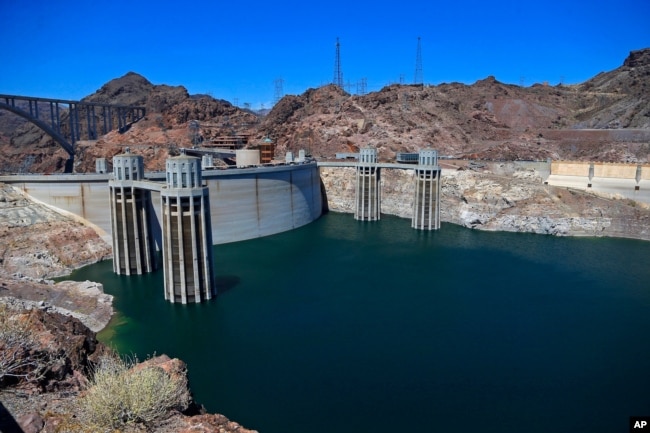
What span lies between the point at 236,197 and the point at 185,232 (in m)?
18.3

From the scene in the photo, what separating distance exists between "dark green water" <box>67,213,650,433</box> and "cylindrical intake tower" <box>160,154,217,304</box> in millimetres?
1541

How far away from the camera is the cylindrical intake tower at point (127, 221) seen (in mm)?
39406

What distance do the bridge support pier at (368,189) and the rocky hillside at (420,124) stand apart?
537 inches

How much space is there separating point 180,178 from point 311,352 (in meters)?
15.0

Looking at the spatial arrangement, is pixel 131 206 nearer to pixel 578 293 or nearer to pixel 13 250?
pixel 13 250

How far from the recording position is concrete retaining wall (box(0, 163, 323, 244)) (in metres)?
44.7

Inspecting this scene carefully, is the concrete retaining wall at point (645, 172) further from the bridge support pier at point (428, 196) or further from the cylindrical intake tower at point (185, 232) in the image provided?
the cylindrical intake tower at point (185, 232)

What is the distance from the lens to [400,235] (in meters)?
56.7

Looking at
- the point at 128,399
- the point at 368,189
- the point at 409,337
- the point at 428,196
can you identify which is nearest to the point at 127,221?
the point at 409,337

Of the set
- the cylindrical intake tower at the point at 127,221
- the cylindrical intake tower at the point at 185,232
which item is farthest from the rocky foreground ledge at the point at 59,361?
the cylindrical intake tower at the point at 127,221

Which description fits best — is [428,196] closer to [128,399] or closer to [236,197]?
[236,197]

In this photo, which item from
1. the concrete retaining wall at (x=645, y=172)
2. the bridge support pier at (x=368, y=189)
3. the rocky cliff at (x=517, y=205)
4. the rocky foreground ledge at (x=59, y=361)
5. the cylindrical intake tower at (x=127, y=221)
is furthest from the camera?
the bridge support pier at (x=368, y=189)

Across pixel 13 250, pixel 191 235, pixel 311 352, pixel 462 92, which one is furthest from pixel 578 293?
pixel 462 92

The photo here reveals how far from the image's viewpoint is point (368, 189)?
65500 millimetres
